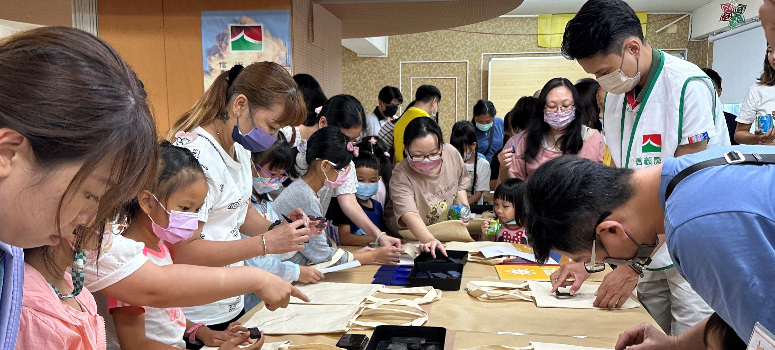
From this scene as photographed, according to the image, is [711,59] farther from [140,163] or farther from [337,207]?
[140,163]

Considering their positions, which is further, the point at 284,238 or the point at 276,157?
the point at 276,157

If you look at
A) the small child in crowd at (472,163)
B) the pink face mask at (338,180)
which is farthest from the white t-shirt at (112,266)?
the small child in crowd at (472,163)

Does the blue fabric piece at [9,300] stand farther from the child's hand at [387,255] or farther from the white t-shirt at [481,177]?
the white t-shirt at [481,177]

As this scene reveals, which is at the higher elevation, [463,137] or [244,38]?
[244,38]

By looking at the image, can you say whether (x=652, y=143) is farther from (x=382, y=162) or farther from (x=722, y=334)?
(x=382, y=162)

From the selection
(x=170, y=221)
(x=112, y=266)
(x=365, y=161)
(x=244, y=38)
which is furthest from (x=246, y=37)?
(x=112, y=266)

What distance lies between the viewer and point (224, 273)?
1.36 metres

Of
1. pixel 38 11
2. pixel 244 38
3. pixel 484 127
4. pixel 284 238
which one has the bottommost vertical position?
pixel 284 238

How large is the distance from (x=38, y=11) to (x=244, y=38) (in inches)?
42.2

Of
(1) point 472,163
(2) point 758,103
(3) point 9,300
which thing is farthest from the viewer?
(1) point 472,163

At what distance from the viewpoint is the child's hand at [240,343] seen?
1.41 meters

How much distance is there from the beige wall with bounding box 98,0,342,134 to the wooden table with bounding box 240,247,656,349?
2.07m

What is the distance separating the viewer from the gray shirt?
2.33m

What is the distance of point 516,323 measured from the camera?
5.47 ft
